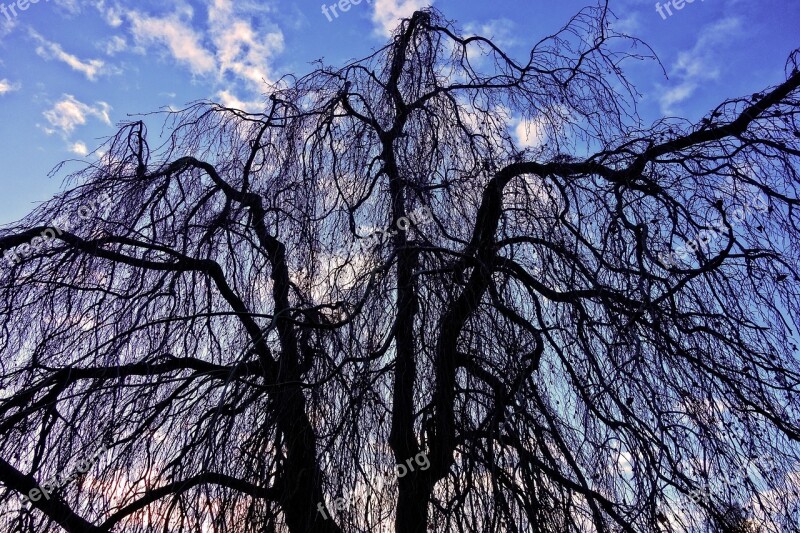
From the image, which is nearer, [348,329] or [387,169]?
[348,329]

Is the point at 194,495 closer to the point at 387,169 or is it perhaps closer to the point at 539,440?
the point at 539,440

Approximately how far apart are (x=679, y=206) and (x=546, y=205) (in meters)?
0.65

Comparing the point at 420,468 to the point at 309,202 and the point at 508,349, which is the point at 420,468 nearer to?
the point at 508,349

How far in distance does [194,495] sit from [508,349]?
138 cm

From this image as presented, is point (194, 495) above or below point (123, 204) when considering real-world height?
below

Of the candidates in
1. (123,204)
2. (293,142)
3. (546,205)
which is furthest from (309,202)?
(546,205)

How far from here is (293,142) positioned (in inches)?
150

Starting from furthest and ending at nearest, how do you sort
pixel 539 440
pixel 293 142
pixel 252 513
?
pixel 293 142
pixel 539 440
pixel 252 513

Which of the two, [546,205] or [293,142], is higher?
[293,142]

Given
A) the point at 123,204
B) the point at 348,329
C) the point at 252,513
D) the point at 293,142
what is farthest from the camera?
the point at 293,142

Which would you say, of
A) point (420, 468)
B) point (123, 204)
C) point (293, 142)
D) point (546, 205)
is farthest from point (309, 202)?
point (420, 468)

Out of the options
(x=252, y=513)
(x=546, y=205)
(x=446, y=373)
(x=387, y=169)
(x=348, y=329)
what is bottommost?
(x=252, y=513)

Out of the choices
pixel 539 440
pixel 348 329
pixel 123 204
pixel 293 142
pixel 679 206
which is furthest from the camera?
pixel 293 142

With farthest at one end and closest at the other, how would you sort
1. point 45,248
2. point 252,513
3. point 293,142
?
point 293,142 → point 45,248 → point 252,513
